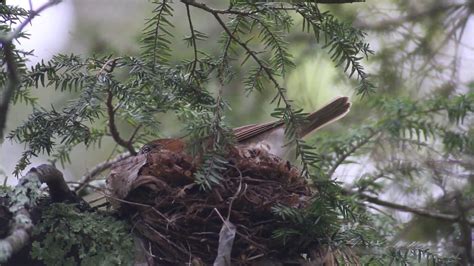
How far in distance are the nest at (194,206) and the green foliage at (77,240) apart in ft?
0.17

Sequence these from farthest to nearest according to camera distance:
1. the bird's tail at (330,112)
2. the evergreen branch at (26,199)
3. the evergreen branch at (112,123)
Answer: the bird's tail at (330,112)
the evergreen branch at (112,123)
the evergreen branch at (26,199)

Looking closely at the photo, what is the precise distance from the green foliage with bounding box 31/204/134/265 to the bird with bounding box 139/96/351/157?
230 mm

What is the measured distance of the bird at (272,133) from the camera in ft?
4.79

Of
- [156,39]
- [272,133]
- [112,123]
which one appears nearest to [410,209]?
[272,133]

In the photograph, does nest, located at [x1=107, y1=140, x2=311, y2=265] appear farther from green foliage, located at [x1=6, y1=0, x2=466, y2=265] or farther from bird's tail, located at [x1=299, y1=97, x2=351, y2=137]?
bird's tail, located at [x1=299, y1=97, x2=351, y2=137]

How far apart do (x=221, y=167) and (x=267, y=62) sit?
228 mm

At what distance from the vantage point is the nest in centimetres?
127

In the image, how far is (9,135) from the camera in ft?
4.18

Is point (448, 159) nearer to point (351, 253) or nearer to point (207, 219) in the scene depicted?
point (351, 253)

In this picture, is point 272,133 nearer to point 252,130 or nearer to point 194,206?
point 252,130

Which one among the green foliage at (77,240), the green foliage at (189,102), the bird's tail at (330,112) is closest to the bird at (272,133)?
the bird's tail at (330,112)

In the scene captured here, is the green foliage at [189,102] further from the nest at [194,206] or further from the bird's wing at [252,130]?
the bird's wing at [252,130]

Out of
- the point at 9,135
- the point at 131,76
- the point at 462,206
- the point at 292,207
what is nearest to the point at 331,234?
the point at 292,207

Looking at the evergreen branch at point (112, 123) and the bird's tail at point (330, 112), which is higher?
the bird's tail at point (330, 112)
